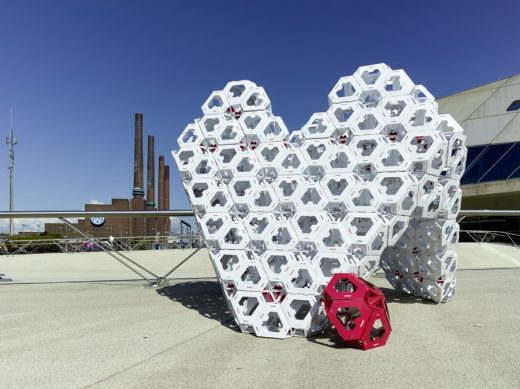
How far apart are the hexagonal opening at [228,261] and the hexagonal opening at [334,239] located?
1.41 m

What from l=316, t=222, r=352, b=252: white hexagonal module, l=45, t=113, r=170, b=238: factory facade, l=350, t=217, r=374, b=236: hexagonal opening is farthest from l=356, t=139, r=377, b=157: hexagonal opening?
l=45, t=113, r=170, b=238: factory facade

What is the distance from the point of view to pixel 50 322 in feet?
22.6

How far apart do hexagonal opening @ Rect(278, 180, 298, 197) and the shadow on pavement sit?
6.84 feet

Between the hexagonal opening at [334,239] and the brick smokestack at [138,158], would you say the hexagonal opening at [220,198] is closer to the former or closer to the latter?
the hexagonal opening at [334,239]

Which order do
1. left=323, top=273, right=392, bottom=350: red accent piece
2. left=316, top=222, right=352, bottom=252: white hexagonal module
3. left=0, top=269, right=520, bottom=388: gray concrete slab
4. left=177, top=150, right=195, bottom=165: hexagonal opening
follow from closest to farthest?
left=0, top=269, right=520, bottom=388: gray concrete slab → left=323, top=273, right=392, bottom=350: red accent piece → left=316, top=222, right=352, bottom=252: white hexagonal module → left=177, top=150, right=195, bottom=165: hexagonal opening

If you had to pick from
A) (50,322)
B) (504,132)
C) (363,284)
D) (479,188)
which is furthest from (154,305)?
(504,132)

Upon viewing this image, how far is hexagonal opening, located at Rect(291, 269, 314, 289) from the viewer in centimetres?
585

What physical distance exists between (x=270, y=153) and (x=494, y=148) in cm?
2559

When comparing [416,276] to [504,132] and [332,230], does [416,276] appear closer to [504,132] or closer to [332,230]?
[332,230]

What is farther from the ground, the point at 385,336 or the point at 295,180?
the point at 295,180

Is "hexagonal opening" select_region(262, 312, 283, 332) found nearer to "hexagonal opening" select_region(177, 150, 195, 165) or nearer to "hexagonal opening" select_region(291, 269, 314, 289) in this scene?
"hexagonal opening" select_region(291, 269, 314, 289)

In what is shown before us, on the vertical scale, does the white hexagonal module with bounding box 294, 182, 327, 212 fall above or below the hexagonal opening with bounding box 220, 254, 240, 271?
above

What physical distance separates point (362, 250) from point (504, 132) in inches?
1063

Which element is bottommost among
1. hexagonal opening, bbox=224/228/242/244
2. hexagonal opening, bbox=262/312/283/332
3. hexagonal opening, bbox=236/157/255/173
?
hexagonal opening, bbox=262/312/283/332
